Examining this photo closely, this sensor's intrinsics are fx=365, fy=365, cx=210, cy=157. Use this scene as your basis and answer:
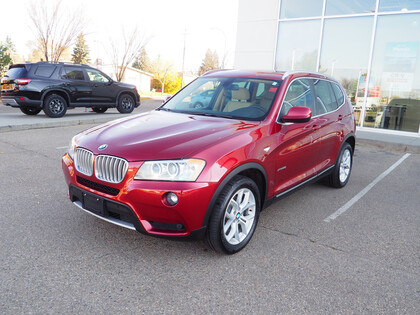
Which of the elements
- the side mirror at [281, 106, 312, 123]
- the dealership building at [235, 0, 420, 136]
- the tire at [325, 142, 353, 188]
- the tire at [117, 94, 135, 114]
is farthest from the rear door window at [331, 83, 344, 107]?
the tire at [117, 94, 135, 114]

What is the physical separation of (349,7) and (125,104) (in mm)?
8998

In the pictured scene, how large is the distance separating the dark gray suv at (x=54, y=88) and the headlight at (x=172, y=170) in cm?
1017

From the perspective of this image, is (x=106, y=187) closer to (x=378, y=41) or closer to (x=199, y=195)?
(x=199, y=195)

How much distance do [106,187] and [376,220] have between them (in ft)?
10.4

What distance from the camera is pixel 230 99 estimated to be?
415cm

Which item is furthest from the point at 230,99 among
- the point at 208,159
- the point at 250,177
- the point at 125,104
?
the point at 125,104

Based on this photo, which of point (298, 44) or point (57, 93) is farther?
point (298, 44)

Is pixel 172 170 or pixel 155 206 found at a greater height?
pixel 172 170

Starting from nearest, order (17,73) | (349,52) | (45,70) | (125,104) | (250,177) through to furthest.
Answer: (250,177), (17,73), (45,70), (349,52), (125,104)

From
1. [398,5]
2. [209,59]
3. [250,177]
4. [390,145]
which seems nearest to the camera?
[250,177]

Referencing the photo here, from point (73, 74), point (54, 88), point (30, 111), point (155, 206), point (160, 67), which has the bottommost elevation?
point (30, 111)

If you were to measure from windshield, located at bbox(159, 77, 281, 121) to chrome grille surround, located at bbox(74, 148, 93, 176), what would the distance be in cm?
137

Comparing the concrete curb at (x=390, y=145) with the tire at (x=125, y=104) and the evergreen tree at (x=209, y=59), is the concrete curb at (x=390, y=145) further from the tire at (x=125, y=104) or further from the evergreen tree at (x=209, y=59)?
the evergreen tree at (x=209, y=59)

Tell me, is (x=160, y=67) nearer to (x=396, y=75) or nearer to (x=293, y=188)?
(x=396, y=75)
